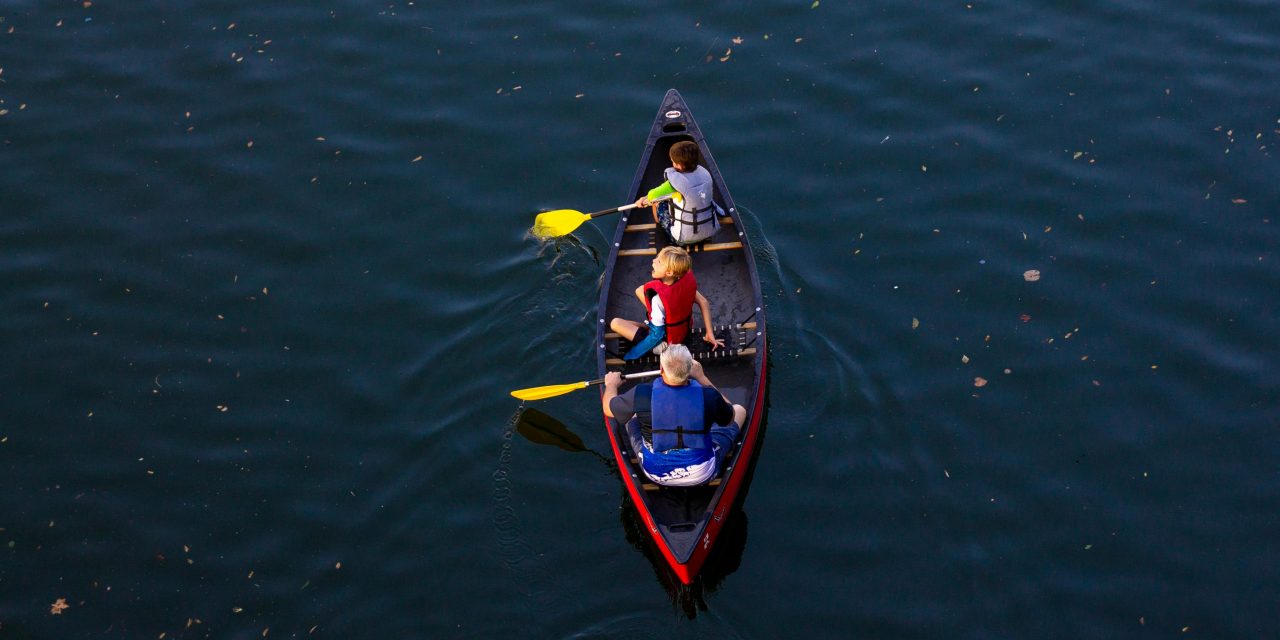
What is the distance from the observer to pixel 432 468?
15.2 m

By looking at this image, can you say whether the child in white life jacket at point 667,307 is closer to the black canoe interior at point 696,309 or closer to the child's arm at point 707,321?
the child's arm at point 707,321

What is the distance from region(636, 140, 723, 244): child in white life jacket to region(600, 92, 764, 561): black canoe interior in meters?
0.34

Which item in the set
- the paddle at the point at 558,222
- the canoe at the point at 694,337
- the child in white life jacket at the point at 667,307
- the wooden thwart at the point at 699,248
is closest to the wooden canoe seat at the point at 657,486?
the canoe at the point at 694,337

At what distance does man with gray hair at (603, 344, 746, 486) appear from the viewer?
1316 cm

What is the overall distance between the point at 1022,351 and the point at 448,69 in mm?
11193

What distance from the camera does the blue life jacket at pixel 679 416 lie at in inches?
519

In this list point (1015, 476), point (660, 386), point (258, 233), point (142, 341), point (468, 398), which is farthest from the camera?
point (258, 233)

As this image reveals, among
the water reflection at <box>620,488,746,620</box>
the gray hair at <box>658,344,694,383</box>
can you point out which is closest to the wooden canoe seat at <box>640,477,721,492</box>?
the water reflection at <box>620,488,746,620</box>

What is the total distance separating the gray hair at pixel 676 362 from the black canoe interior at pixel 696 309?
5.44 ft

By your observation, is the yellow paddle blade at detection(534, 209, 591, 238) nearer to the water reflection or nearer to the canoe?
the canoe

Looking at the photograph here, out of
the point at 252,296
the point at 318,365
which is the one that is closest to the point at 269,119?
the point at 252,296

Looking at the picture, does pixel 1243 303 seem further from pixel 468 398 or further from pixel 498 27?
pixel 498 27

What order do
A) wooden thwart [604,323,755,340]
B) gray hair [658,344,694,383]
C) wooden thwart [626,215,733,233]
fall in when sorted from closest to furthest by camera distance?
gray hair [658,344,694,383] < wooden thwart [604,323,755,340] < wooden thwart [626,215,733,233]

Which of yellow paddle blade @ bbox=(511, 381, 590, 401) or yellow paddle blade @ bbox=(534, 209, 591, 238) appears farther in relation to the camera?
yellow paddle blade @ bbox=(534, 209, 591, 238)
